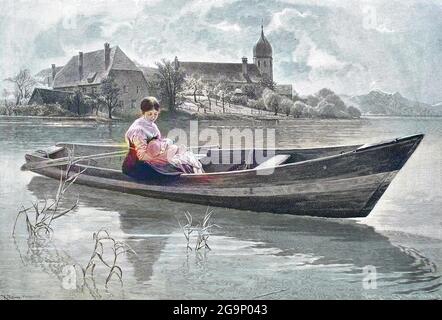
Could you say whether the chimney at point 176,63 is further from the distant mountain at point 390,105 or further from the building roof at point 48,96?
the distant mountain at point 390,105

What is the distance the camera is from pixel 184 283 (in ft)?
18.0

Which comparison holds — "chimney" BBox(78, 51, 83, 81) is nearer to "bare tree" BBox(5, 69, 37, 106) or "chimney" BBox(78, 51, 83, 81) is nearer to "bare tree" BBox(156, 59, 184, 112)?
"bare tree" BBox(5, 69, 37, 106)

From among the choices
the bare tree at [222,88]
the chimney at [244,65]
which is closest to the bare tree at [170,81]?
the bare tree at [222,88]

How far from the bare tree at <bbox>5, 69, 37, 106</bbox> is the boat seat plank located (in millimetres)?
2265

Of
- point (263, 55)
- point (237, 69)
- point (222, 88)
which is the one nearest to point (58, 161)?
point (222, 88)

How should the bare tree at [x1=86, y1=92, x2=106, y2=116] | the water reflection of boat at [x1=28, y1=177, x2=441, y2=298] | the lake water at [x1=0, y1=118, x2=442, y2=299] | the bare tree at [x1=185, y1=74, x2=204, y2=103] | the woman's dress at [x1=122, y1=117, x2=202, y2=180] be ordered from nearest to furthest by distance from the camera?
the lake water at [x1=0, y1=118, x2=442, y2=299]
the water reflection of boat at [x1=28, y1=177, x2=441, y2=298]
the woman's dress at [x1=122, y1=117, x2=202, y2=180]
the bare tree at [x1=185, y1=74, x2=204, y2=103]
the bare tree at [x1=86, y1=92, x2=106, y2=116]

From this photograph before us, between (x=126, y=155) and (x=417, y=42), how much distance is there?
292cm

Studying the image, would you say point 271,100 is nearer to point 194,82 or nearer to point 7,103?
point 194,82

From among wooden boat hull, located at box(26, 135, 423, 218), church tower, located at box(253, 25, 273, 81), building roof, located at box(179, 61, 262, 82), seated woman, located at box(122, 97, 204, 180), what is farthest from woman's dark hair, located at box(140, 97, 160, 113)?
church tower, located at box(253, 25, 273, 81)

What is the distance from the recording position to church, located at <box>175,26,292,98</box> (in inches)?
253

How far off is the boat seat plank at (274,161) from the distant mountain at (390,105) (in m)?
0.79

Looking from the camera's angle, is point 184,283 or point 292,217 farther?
point 292,217

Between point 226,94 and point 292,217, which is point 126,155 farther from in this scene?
point 292,217

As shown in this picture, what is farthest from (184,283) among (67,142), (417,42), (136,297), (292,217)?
(417,42)
